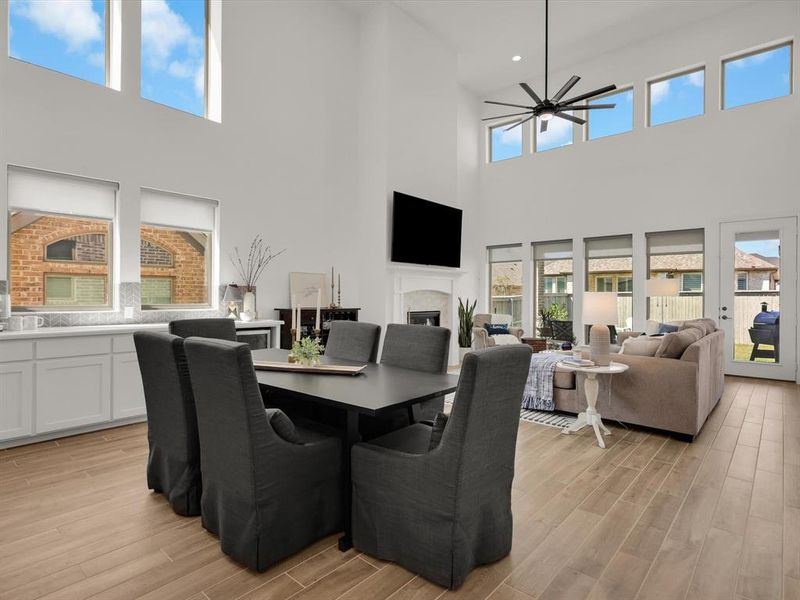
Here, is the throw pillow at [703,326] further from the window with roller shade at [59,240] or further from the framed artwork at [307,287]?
the window with roller shade at [59,240]

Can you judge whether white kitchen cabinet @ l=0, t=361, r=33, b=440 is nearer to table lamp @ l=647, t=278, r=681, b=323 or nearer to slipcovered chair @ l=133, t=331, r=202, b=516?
slipcovered chair @ l=133, t=331, r=202, b=516

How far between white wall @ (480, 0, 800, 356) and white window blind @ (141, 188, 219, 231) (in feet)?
18.2

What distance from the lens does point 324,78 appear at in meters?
6.20

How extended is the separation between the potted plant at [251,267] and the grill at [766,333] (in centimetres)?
654

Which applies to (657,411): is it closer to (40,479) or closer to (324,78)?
(40,479)

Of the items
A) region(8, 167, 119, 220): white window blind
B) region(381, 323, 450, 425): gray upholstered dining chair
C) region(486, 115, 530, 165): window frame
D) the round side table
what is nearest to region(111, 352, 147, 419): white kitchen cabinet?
region(8, 167, 119, 220): white window blind

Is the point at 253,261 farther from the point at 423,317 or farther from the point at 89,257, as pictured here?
the point at 423,317

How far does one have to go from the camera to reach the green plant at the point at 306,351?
2.72 m

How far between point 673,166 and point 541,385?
183 inches

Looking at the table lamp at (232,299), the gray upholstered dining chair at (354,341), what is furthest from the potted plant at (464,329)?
the gray upholstered dining chair at (354,341)

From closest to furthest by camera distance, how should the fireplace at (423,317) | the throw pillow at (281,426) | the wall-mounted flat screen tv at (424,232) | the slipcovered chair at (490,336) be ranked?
the throw pillow at (281,426) < the slipcovered chair at (490,336) < the wall-mounted flat screen tv at (424,232) < the fireplace at (423,317)

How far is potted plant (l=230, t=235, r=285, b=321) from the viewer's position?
16.7ft

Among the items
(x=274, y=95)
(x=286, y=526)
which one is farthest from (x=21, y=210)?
(x=286, y=526)

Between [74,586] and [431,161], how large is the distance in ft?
21.2
